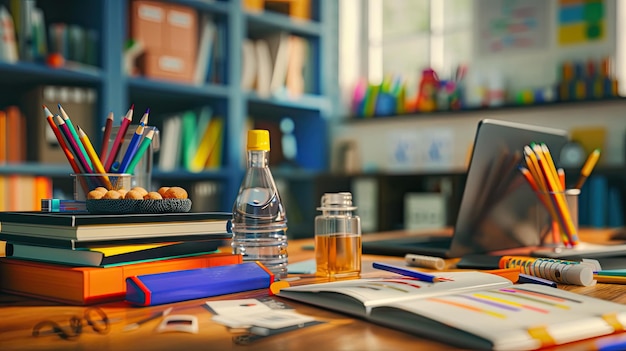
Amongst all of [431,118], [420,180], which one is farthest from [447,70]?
[420,180]

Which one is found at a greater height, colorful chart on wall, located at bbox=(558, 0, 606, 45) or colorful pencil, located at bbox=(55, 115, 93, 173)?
colorful chart on wall, located at bbox=(558, 0, 606, 45)

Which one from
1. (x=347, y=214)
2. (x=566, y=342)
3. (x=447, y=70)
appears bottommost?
(x=566, y=342)

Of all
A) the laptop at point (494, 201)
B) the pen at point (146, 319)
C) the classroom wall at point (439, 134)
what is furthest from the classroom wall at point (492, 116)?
the pen at point (146, 319)

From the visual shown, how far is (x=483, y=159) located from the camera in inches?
50.9

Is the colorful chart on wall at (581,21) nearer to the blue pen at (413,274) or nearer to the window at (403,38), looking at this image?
the window at (403,38)

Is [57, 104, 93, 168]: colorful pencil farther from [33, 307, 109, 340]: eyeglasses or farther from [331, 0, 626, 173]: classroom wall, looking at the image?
[331, 0, 626, 173]: classroom wall

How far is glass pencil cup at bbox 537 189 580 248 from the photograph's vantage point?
1.36 m

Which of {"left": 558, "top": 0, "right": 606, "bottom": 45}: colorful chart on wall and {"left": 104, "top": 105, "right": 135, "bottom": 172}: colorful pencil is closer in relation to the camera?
{"left": 104, "top": 105, "right": 135, "bottom": 172}: colorful pencil

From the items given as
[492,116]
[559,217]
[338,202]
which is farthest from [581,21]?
[338,202]

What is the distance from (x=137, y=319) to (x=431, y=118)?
3528 mm

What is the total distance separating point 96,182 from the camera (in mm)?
970

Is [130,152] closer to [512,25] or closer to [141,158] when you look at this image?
[141,158]

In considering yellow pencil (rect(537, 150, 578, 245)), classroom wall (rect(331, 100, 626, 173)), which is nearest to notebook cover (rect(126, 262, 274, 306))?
yellow pencil (rect(537, 150, 578, 245))

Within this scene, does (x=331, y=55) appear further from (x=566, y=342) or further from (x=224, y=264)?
(x=566, y=342)
